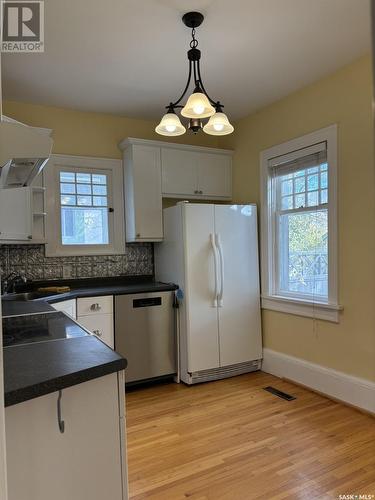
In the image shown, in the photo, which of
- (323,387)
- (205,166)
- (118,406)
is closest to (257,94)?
(205,166)

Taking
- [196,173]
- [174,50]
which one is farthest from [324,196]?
[174,50]

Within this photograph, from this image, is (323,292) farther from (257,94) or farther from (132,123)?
(132,123)

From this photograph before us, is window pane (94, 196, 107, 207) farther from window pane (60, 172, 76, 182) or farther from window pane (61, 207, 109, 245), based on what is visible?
window pane (60, 172, 76, 182)

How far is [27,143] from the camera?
1044 mm

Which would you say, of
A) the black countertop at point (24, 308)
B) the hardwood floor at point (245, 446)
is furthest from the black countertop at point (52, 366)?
the hardwood floor at point (245, 446)

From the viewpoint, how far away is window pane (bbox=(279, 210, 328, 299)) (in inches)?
Answer: 121

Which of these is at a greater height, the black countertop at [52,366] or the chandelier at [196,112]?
the chandelier at [196,112]

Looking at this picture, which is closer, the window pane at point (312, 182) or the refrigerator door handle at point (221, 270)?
the window pane at point (312, 182)

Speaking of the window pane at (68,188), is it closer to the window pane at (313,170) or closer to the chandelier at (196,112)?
the chandelier at (196,112)

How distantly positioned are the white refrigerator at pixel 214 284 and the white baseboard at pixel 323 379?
0.62 feet

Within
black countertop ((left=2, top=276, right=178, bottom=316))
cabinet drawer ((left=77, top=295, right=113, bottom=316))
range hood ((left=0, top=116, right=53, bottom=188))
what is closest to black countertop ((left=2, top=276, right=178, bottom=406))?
range hood ((left=0, top=116, right=53, bottom=188))

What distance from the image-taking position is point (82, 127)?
362cm

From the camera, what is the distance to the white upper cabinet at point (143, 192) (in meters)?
3.57

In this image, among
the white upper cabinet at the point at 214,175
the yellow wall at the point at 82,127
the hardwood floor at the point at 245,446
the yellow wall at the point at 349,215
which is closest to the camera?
the hardwood floor at the point at 245,446
